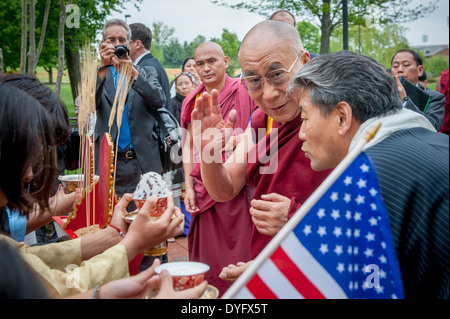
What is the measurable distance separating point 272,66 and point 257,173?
1.76ft

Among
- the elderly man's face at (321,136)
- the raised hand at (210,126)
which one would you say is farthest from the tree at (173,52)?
the elderly man's face at (321,136)

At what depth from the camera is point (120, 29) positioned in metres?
3.99

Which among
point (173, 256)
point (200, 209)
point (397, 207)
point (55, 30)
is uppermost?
point (55, 30)

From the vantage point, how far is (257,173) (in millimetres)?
2279

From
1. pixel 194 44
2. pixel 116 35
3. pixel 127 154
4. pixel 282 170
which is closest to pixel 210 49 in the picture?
pixel 116 35

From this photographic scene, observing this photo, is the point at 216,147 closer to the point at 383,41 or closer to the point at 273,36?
the point at 273,36

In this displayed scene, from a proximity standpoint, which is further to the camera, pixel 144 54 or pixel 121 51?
pixel 144 54

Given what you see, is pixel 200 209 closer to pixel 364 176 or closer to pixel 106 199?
pixel 106 199

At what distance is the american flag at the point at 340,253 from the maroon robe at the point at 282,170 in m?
0.83

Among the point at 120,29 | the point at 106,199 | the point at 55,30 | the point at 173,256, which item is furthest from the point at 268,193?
the point at 55,30

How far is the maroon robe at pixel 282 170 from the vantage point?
6.86 ft

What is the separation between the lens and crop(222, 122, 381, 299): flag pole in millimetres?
1077
